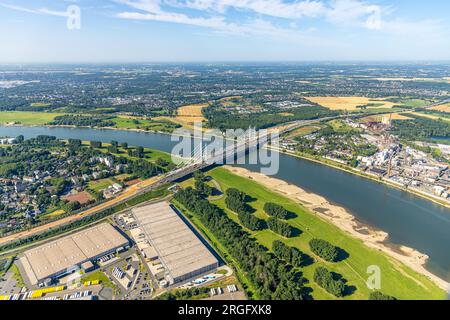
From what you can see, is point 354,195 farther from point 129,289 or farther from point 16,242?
point 16,242

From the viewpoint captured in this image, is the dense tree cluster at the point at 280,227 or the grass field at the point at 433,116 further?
the grass field at the point at 433,116

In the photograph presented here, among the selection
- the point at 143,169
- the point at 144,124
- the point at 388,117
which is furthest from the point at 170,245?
the point at 388,117

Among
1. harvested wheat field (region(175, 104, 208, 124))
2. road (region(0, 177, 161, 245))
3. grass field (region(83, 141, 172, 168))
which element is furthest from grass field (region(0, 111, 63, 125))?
road (region(0, 177, 161, 245))

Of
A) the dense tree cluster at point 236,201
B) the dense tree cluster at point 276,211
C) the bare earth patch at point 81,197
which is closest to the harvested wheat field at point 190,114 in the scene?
the bare earth patch at point 81,197

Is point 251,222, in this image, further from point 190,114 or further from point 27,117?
point 27,117

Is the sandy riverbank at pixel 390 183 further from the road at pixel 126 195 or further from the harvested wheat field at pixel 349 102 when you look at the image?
the harvested wheat field at pixel 349 102

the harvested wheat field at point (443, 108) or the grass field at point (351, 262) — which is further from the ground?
the harvested wheat field at point (443, 108)

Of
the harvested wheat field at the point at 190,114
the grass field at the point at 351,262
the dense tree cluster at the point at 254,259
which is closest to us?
the dense tree cluster at the point at 254,259
